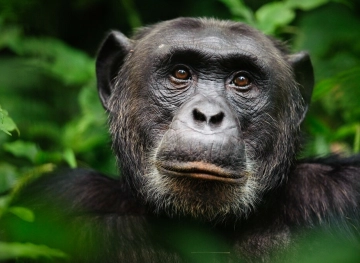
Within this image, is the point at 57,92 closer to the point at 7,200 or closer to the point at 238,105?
the point at 7,200

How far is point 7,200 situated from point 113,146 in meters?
1.04

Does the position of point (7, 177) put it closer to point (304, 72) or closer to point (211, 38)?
point (211, 38)

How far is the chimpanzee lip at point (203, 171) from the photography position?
17.4 feet

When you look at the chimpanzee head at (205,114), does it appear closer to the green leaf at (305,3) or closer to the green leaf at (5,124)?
the green leaf at (5,124)

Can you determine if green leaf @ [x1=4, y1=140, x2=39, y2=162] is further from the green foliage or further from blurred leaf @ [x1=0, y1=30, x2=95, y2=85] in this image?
the green foliage

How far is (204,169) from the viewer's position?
17.4ft

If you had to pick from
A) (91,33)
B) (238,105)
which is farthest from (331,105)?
(91,33)

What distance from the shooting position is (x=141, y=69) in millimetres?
6281

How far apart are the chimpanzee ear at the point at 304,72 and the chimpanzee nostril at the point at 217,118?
157 centimetres

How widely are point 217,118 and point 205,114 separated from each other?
101 mm

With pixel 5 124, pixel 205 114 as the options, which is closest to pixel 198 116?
pixel 205 114

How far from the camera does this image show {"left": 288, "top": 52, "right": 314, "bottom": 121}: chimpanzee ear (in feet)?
22.2

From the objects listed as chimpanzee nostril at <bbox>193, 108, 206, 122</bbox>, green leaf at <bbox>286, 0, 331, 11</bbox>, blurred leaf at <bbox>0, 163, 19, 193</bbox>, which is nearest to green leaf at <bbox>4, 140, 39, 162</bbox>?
blurred leaf at <bbox>0, 163, 19, 193</bbox>

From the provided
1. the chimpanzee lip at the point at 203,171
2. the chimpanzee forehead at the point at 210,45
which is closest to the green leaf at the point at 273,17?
the chimpanzee forehead at the point at 210,45
